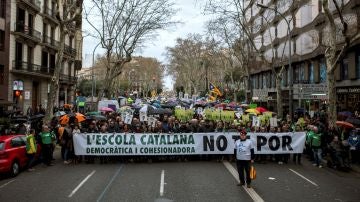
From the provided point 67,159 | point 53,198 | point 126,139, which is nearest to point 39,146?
point 67,159

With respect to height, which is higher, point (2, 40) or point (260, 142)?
point (2, 40)

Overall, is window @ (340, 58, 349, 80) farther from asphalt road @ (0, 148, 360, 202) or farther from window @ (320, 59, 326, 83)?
asphalt road @ (0, 148, 360, 202)

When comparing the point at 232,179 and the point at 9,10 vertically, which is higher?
the point at 9,10

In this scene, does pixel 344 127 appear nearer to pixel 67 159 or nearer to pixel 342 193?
pixel 342 193

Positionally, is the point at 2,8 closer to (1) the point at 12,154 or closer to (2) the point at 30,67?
(2) the point at 30,67

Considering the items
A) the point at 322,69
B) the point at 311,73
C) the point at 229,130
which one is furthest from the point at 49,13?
the point at 229,130

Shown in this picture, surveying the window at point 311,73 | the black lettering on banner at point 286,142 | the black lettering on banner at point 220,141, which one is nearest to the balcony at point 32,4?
the window at point 311,73

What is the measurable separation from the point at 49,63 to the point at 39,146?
37.3m

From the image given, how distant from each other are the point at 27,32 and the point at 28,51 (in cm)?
238

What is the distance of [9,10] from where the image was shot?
38.9 metres

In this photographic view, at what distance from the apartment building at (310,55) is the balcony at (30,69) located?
22.5 m

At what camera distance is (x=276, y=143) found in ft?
55.1

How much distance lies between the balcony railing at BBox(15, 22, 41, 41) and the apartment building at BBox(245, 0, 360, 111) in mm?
22196

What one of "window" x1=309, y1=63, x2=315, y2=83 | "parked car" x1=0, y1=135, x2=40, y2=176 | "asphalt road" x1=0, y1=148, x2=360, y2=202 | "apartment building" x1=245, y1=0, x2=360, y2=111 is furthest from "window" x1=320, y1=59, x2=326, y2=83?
"parked car" x1=0, y1=135, x2=40, y2=176
